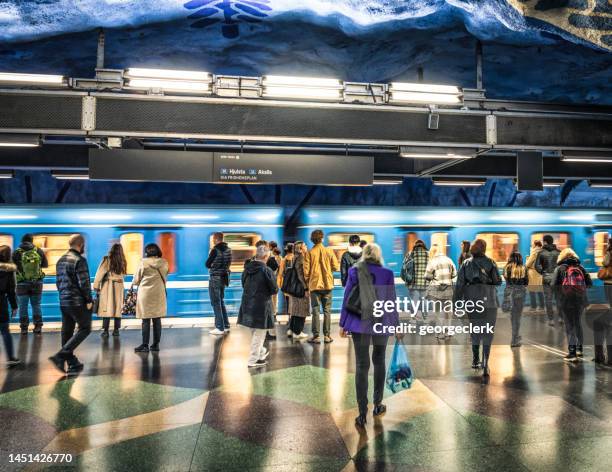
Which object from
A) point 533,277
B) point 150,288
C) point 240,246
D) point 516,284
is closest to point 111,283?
point 150,288

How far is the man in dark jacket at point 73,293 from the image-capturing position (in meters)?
5.12

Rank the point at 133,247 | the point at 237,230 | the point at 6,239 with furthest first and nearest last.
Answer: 1. the point at 237,230
2. the point at 133,247
3. the point at 6,239

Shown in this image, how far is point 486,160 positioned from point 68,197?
645 inches

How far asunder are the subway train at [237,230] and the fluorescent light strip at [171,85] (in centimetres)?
412

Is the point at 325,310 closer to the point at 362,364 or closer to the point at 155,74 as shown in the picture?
the point at 362,364

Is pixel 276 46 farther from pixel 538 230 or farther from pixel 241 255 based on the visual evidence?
pixel 538 230

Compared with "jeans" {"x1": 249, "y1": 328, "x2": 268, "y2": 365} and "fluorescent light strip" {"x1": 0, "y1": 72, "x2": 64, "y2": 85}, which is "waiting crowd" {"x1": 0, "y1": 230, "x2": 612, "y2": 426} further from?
"fluorescent light strip" {"x1": 0, "y1": 72, "x2": 64, "y2": 85}

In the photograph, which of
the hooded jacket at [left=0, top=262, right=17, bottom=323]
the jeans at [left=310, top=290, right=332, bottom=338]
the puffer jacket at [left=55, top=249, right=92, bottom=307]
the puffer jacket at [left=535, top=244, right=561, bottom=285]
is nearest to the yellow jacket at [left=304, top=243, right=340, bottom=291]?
the jeans at [left=310, top=290, right=332, bottom=338]

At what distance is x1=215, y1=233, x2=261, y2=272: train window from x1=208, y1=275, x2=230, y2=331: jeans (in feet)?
3.76

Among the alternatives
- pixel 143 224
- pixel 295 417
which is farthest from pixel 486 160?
pixel 143 224

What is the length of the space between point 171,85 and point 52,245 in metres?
5.41

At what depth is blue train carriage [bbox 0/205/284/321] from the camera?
26.3 feet

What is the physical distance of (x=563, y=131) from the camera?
5.61 m

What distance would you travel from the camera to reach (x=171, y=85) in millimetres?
4555
